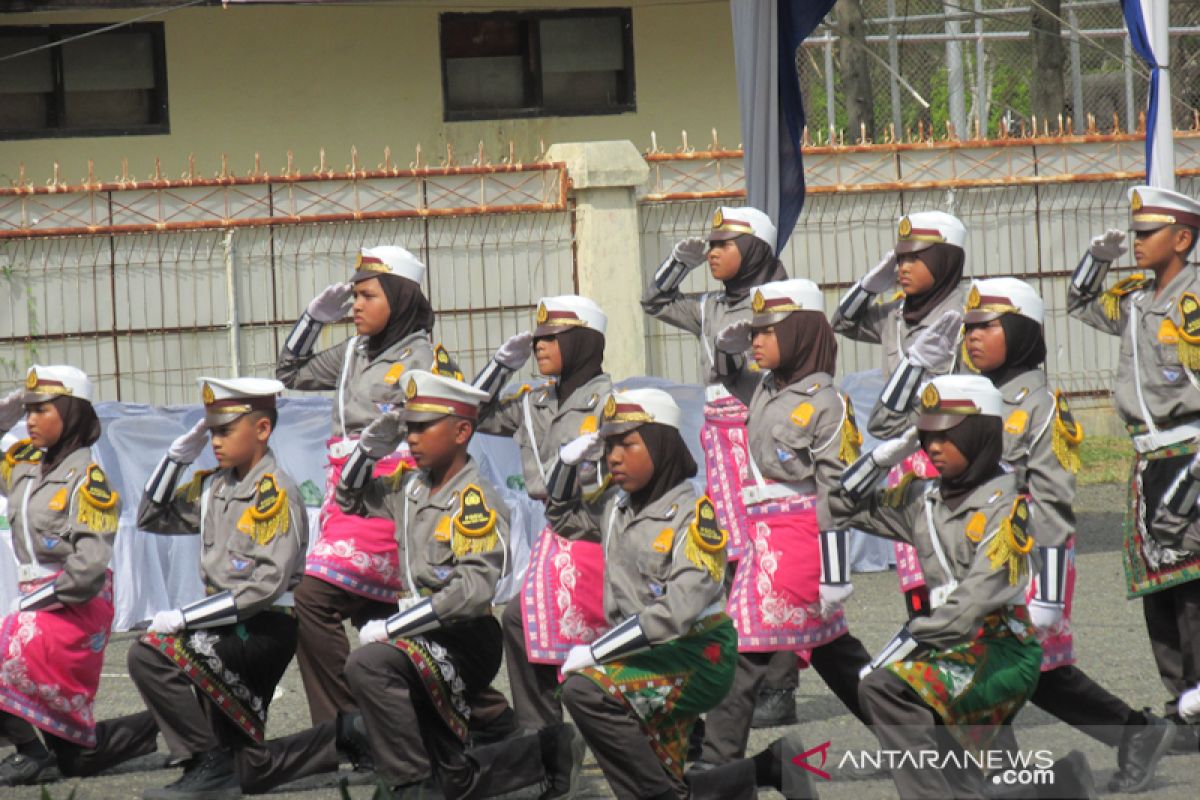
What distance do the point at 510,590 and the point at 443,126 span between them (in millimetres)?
6857

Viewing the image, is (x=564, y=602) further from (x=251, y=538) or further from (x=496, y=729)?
Answer: (x=251, y=538)

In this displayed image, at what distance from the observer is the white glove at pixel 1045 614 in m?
6.10

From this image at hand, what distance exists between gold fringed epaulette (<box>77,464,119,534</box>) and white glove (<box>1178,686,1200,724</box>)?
3.84 metres

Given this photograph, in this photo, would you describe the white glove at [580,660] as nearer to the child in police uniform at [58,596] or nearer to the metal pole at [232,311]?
the child in police uniform at [58,596]

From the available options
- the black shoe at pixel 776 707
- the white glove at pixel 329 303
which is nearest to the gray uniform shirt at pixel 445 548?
the white glove at pixel 329 303

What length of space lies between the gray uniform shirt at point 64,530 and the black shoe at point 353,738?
102cm

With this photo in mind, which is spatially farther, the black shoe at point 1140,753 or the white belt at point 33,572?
the white belt at point 33,572

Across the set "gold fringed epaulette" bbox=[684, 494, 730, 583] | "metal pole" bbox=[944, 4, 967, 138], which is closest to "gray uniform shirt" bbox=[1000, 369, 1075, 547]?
"gold fringed epaulette" bbox=[684, 494, 730, 583]

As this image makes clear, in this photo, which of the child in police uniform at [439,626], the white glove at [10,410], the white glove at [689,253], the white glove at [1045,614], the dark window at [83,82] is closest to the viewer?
the white glove at [1045,614]

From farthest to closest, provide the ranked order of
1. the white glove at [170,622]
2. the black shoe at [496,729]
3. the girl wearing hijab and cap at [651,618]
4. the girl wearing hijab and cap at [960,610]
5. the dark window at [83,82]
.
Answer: the dark window at [83,82] → the black shoe at [496,729] → the white glove at [170,622] → the girl wearing hijab and cap at [651,618] → the girl wearing hijab and cap at [960,610]

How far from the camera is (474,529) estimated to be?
6.20 m

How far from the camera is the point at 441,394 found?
21.1 ft

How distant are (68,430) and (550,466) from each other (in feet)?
5.90

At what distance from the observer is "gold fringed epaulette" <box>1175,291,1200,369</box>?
6715mm
